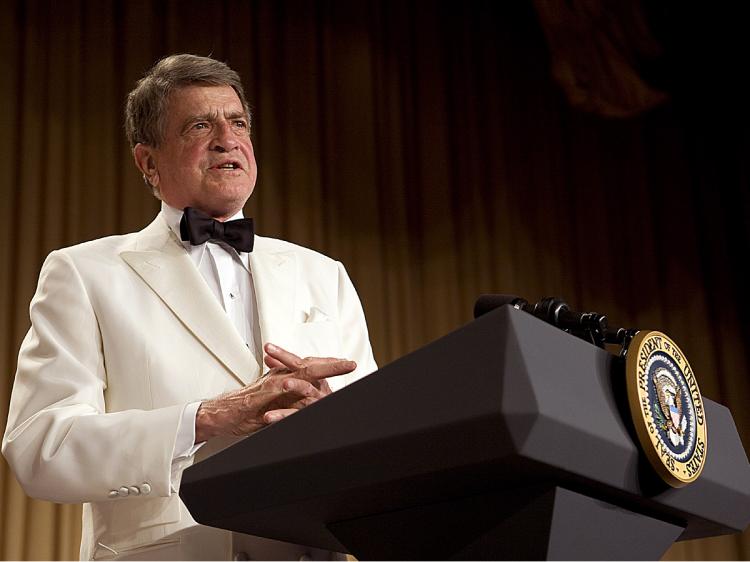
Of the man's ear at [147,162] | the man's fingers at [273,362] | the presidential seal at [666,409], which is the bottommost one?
the man's fingers at [273,362]

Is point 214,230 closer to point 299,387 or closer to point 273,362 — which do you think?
point 273,362

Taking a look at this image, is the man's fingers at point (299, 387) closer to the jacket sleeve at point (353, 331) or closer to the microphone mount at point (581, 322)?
the microphone mount at point (581, 322)

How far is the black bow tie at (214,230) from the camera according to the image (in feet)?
6.03

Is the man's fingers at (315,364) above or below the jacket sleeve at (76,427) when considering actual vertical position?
above

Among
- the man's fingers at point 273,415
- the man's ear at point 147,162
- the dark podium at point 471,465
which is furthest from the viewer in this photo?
the man's ear at point 147,162

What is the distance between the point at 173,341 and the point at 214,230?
0.27 meters

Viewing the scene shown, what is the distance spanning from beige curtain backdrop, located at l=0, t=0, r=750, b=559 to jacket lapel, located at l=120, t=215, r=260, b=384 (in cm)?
210

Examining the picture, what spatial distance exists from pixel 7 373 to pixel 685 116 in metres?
3.32

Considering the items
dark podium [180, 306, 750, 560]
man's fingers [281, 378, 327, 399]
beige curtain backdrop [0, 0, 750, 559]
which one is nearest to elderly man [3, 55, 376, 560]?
man's fingers [281, 378, 327, 399]

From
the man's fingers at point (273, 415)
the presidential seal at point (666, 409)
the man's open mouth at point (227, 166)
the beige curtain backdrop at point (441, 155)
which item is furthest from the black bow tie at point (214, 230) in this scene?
the beige curtain backdrop at point (441, 155)

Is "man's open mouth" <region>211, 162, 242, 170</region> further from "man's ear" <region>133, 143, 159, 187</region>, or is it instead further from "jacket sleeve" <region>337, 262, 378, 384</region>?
"jacket sleeve" <region>337, 262, 378, 384</region>

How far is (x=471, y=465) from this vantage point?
82 cm

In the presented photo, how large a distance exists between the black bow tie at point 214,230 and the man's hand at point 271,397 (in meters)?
0.45

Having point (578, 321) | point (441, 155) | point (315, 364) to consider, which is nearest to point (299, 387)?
point (315, 364)
